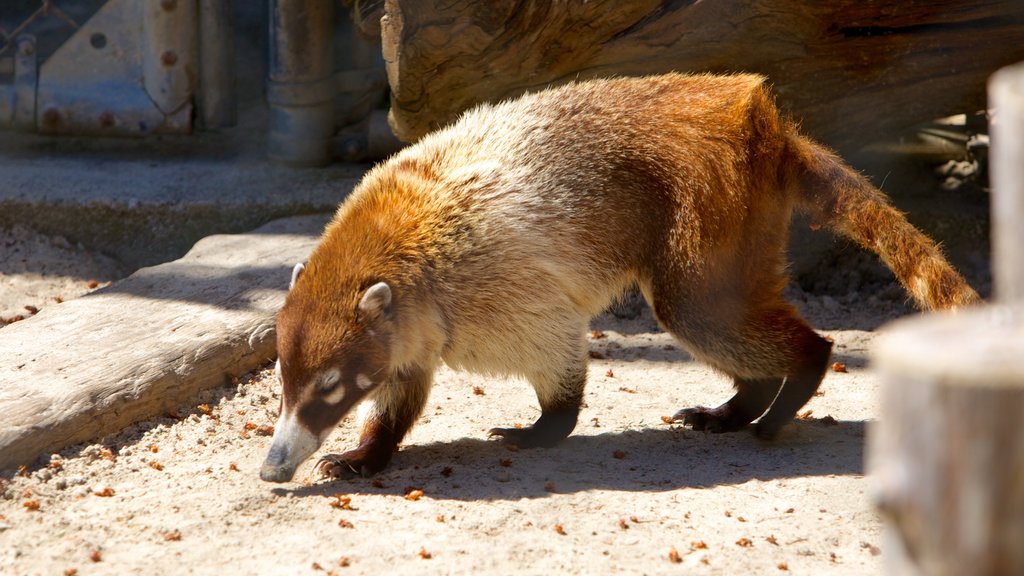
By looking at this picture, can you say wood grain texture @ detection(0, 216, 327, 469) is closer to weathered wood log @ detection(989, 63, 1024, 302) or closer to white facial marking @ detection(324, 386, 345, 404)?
white facial marking @ detection(324, 386, 345, 404)

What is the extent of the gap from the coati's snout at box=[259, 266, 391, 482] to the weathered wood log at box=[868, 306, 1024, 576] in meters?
2.39

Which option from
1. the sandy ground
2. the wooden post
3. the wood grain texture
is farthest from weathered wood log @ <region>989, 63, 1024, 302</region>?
the wood grain texture

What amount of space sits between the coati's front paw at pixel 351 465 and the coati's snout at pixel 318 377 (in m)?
0.19

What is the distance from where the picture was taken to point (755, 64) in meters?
5.12

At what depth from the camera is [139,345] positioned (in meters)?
4.45

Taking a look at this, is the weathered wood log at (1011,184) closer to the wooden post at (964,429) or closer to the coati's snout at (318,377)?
the wooden post at (964,429)

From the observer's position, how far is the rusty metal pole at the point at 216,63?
664 centimetres

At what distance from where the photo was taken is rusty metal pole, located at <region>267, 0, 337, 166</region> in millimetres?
6383

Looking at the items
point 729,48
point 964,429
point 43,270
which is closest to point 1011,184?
point 964,429

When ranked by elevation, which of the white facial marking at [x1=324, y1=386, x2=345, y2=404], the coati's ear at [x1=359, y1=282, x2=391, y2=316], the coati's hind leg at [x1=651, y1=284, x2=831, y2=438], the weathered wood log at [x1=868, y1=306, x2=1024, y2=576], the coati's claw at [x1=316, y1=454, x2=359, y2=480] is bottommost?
the coati's claw at [x1=316, y1=454, x2=359, y2=480]

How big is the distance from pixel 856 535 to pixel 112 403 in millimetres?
2634

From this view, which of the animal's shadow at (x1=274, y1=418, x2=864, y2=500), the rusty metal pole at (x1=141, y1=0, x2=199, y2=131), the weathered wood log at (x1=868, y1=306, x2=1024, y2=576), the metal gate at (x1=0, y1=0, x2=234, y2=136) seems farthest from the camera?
the metal gate at (x1=0, y1=0, x2=234, y2=136)

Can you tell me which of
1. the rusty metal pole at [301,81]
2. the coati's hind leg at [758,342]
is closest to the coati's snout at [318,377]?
the coati's hind leg at [758,342]

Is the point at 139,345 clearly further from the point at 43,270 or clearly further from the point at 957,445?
the point at 957,445
